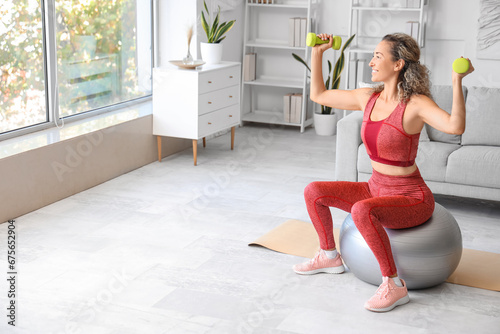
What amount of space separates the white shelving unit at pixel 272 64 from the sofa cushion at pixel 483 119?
93.3 inches

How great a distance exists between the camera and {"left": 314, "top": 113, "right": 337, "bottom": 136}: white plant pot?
6.75m

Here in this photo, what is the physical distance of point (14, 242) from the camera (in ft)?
12.1

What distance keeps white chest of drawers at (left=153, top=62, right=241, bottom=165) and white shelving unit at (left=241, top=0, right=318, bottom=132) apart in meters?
1.41

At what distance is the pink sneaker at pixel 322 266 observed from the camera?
3320mm

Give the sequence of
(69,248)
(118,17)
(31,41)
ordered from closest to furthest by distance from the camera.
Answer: (69,248) → (31,41) → (118,17)

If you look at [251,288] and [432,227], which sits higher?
[432,227]

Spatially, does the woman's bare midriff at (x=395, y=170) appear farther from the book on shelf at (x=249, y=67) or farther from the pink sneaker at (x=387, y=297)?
the book on shelf at (x=249, y=67)

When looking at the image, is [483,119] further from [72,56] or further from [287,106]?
[72,56]

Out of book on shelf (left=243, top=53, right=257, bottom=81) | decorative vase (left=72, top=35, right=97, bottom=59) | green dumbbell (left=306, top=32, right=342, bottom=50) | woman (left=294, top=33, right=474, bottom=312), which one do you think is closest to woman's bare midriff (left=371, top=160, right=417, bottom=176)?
woman (left=294, top=33, right=474, bottom=312)

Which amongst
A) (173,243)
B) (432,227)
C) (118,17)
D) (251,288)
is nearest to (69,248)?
(173,243)

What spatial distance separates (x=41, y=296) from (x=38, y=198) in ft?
4.41

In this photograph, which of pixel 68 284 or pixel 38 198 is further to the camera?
pixel 38 198

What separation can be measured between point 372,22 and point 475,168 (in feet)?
9.48

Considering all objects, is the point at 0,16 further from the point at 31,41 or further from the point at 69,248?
the point at 69,248
